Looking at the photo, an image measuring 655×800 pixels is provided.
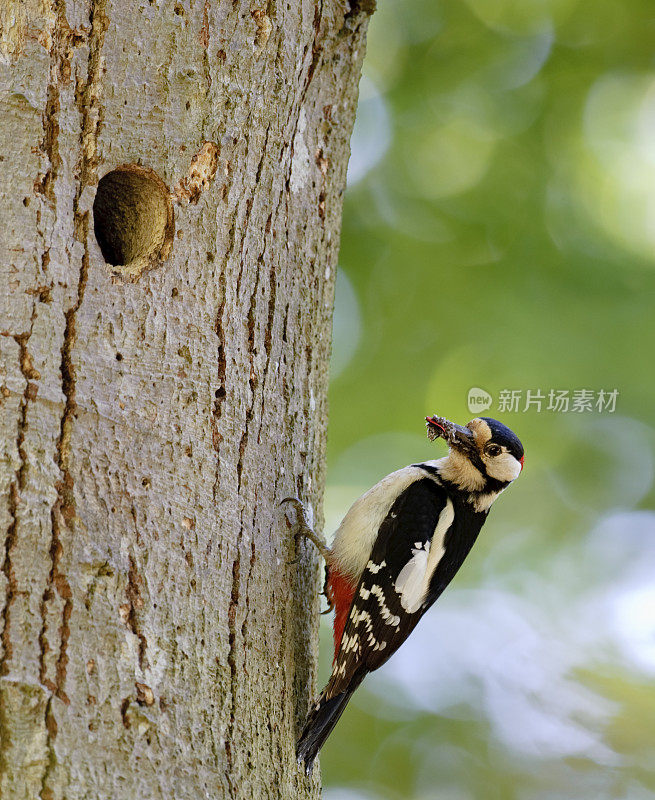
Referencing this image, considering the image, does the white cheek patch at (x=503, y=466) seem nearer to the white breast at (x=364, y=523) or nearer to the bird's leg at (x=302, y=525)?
the white breast at (x=364, y=523)

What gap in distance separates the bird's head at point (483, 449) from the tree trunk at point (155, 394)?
3.24 feet

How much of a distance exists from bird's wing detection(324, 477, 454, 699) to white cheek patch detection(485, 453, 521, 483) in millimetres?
209

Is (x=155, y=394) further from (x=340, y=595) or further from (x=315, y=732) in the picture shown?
(x=340, y=595)

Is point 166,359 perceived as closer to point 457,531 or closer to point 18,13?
point 18,13

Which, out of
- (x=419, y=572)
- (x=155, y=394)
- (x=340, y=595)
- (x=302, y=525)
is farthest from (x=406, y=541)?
(x=155, y=394)

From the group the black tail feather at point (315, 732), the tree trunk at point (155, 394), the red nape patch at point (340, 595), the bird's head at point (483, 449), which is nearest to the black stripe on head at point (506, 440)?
the bird's head at point (483, 449)

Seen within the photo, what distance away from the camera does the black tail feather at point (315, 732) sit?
89.2 inches

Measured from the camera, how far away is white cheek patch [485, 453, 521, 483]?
3350 mm

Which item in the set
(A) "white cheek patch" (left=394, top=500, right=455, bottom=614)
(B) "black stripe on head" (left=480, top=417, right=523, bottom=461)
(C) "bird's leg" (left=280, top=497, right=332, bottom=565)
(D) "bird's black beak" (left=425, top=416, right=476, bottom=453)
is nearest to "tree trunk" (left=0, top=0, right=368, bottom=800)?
(C) "bird's leg" (left=280, top=497, right=332, bottom=565)

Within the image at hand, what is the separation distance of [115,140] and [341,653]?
5.60 ft

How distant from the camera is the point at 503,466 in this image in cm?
337

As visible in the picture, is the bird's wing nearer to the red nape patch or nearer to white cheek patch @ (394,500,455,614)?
white cheek patch @ (394,500,455,614)

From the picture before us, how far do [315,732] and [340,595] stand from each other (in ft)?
3.09

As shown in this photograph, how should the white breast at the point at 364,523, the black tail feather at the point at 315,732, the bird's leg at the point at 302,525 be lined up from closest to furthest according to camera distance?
1. the black tail feather at the point at 315,732
2. the bird's leg at the point at 302,525
3. the white breast at the point at 364,523
